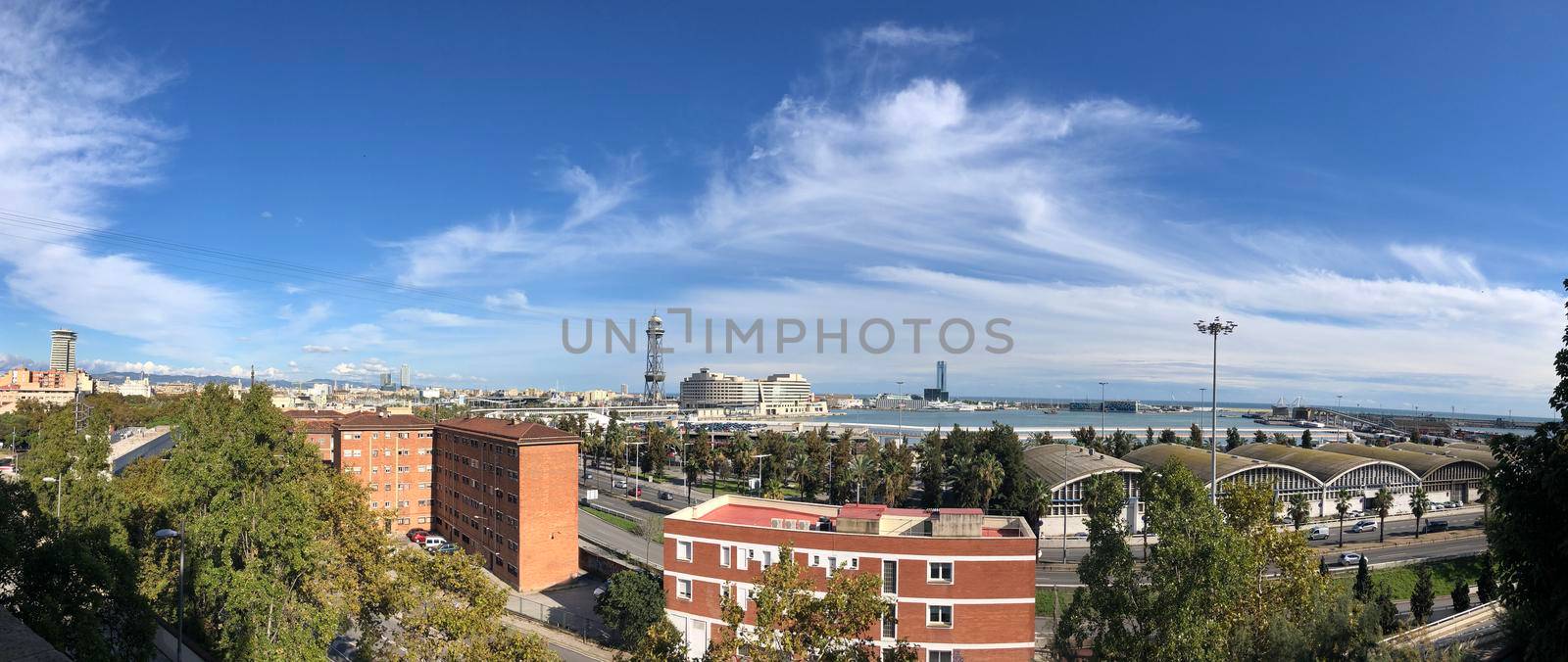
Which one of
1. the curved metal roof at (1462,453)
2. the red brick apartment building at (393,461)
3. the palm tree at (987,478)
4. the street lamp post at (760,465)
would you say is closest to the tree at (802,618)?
the palm tree at (987,478)

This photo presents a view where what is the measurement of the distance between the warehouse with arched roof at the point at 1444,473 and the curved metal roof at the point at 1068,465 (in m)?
28.6

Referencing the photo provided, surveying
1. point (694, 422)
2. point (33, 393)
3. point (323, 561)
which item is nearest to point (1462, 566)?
point (323, 561)

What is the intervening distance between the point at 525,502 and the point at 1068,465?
146ft

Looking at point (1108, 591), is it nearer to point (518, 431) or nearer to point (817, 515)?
point (817, 515)

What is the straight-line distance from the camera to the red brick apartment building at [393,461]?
5969cm

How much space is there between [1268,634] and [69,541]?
104ft

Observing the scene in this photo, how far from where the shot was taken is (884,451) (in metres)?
75.0

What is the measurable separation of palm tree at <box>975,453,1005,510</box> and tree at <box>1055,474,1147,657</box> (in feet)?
123

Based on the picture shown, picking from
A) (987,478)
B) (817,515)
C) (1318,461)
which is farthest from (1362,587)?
(1318,461)

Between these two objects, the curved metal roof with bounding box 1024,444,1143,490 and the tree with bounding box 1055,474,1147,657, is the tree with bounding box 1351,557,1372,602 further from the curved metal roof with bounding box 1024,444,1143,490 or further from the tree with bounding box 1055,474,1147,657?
the tree with bounding box 1055,474,1147,657

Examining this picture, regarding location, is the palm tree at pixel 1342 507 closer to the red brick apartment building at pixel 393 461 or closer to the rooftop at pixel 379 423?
the red brick apartment building at pixel 393 461

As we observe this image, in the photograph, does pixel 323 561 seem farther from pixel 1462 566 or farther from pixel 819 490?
pixel 1462 566

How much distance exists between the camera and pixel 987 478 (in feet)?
188

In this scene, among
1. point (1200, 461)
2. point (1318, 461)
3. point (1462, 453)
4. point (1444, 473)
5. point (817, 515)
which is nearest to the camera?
point (817, 515)
